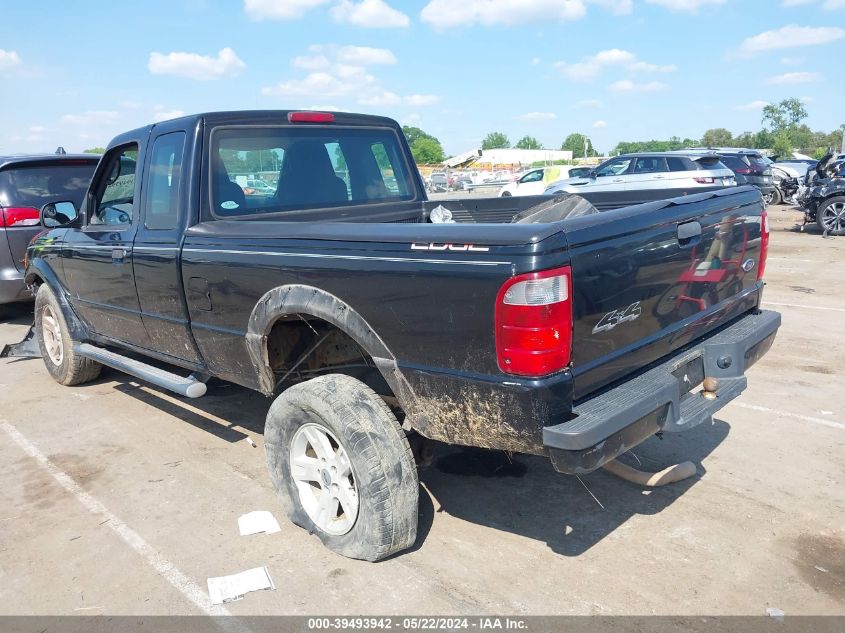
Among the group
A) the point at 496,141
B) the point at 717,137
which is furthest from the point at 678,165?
the point at 496,141

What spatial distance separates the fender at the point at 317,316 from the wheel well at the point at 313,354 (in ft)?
0.21

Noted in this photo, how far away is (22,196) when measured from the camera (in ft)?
24.4

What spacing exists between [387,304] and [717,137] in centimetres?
11181

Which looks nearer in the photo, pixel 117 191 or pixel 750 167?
pixel 117 191

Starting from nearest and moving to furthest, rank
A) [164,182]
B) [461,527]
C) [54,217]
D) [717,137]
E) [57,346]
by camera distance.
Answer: [461,527], [164,182], [54,217], [57,346], [717,137]

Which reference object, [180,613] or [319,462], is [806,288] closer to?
[319,462]

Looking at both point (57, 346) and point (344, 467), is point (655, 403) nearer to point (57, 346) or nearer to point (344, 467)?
point (344, 467)

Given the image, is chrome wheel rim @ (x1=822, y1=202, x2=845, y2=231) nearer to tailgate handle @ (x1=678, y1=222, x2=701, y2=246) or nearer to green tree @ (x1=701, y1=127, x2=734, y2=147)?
tailgate handle @ (x1=678, y1=222, x2=701, y2=246)

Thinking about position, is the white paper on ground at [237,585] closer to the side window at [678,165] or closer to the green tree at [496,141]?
the side window at [678,165]

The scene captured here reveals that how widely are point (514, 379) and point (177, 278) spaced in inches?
89.9

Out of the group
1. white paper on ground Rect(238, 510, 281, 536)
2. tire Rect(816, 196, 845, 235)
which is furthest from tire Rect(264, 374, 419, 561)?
tire Rect(816, 196, 845, 235)

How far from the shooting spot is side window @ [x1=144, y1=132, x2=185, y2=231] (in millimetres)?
4004

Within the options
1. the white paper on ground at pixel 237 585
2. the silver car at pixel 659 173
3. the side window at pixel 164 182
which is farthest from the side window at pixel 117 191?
the silver car at pixel 659 173

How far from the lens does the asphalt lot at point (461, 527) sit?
2879 millimetres
